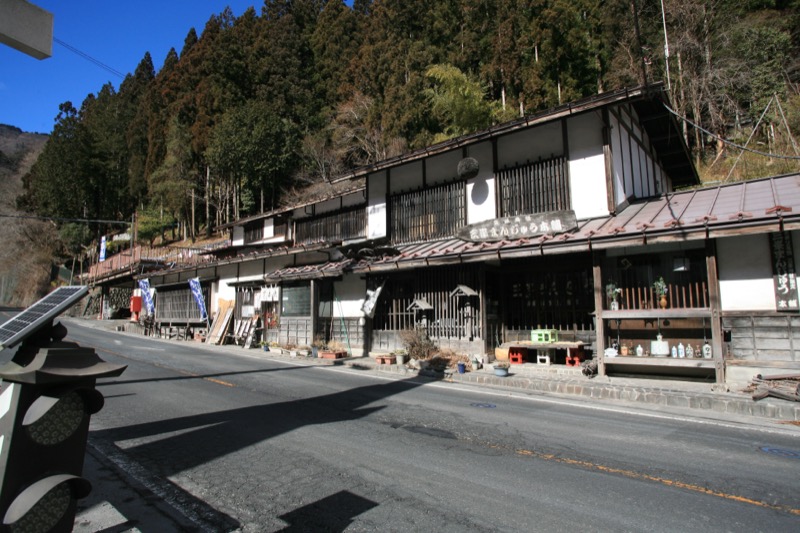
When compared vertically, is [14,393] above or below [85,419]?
above

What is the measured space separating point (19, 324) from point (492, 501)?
4219 mm

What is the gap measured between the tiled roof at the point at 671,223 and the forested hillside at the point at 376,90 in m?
5.35

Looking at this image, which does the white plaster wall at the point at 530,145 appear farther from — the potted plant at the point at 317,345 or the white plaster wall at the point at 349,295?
the potted plant at the point at 317,345

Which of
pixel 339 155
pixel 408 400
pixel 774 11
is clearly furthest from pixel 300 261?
pixel 774 11

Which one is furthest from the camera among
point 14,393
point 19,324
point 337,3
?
point 337,3

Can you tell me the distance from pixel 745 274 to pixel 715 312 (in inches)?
42.7

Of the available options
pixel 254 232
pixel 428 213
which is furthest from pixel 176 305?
pixel 428 213

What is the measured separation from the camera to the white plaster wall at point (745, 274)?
31.8ft

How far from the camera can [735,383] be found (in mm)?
9586

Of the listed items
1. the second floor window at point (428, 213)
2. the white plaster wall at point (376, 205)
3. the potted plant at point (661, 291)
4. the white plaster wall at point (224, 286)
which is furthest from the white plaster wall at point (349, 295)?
the potted plant at point (661, 291)

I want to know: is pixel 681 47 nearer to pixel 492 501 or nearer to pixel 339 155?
pixel 339 155

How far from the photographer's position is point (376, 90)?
112ft

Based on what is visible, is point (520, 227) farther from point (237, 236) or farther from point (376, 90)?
point (376, 90)

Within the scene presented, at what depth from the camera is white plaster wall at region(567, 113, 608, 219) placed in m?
12.9
